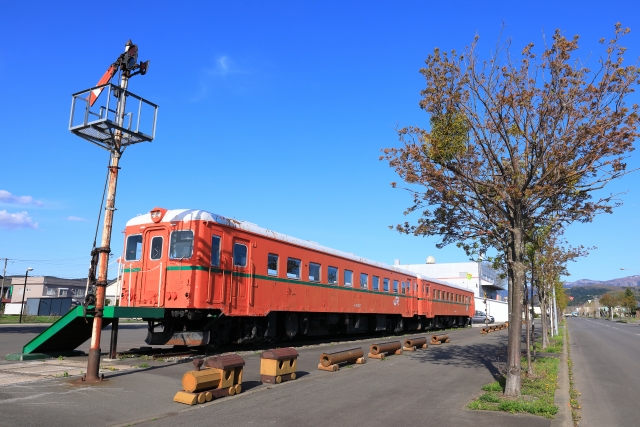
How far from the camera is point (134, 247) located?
45.6ft

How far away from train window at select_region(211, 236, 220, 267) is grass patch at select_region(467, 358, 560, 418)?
688 centimetres

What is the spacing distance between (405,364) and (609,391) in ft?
15.2

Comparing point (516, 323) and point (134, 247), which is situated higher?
point (134, 247)

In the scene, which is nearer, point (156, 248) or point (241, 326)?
point (156, 248)

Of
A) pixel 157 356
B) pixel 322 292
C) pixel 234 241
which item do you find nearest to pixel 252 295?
pixel 234 241

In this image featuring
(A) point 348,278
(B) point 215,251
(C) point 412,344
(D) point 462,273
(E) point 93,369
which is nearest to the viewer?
(E) point 93,369

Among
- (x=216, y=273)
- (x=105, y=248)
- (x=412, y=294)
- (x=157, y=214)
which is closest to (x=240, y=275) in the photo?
(x=216, y=273)

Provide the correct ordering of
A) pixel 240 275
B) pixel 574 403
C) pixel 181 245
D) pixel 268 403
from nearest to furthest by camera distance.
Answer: pixel 268 403
pixel 574 403
pixel 181 245
pixel 240 275

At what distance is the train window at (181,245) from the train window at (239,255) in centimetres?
140

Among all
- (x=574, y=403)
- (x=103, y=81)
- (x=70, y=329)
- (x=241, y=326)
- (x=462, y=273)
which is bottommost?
(x=574, y=403)

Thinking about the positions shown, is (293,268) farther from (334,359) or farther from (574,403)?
(574,403)

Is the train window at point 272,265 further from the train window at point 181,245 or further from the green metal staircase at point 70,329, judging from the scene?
the green metal staircase at point 70,329

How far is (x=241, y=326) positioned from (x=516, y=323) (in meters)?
8.09

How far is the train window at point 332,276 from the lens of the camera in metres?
18.7
